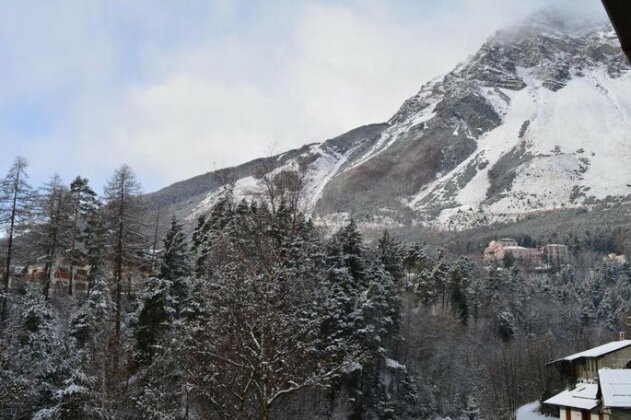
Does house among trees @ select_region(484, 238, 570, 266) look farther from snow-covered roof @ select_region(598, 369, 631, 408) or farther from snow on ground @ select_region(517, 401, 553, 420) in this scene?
snow-covered roof @ select_region(598, 369, 631, 408)

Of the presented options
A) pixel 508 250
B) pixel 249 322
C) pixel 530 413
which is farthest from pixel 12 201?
pixel 508 250

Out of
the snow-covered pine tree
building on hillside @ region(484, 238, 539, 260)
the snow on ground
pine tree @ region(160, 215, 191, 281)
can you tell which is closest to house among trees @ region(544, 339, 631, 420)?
the snow on ground

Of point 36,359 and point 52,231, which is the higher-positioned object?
point 52,231

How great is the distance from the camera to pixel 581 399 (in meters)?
34.7

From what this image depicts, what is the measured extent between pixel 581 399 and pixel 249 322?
28.3 meters

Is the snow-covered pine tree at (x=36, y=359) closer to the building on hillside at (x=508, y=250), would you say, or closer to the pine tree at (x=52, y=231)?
the pine tree at (x=52, y=231)

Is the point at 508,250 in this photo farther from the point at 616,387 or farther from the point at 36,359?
the point at 36,359

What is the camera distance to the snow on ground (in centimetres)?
4922

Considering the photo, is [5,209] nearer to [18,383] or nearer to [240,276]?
[18,383]

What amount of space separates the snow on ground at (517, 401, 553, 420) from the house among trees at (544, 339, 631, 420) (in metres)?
3.61

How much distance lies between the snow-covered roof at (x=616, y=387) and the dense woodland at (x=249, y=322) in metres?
11.8

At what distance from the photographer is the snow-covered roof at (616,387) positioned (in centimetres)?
2886

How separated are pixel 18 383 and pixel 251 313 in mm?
13995

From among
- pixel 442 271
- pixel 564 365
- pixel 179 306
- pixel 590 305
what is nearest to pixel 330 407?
pixel 179 306
